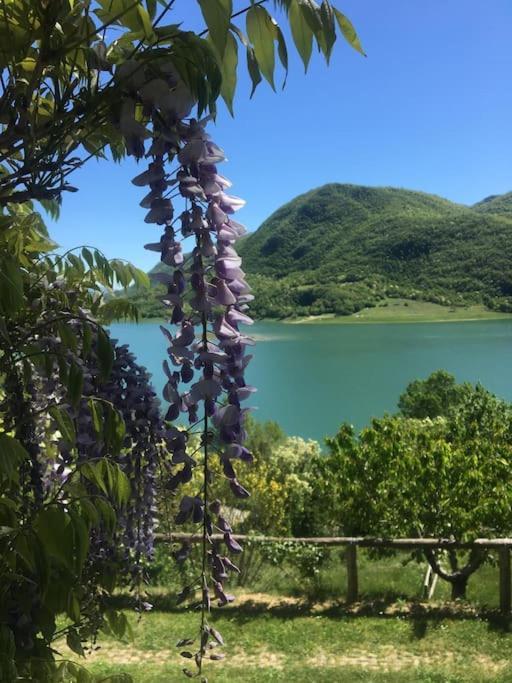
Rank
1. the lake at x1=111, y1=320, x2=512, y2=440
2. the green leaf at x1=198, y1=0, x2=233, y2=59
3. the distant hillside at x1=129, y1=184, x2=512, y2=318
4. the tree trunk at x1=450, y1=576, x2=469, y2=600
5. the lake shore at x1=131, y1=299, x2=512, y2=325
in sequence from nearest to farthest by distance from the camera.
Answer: the green leaf at x1=198, y1=0, x2=233, y2=59
the tree trunk at x1=450, y1=576, x2=469, y2=600
the lake at x1=111, y1=320, x2=512, y2=440
the lake shore at x1=131, y1=299, x2=512, y2=325
the distant hillside at x1=129, y1=184, x2=512, y2=318

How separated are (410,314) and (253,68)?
10791 cm

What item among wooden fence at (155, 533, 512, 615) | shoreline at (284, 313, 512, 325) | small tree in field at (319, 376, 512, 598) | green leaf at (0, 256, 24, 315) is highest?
shoreline at (284, 313, 512, 325)

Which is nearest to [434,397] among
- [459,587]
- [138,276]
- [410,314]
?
[459,587]

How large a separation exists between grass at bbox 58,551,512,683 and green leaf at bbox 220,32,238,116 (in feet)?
13.8

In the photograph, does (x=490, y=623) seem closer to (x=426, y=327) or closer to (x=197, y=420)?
(x=197, y=420)

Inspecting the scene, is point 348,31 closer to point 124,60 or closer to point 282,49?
point 282,49

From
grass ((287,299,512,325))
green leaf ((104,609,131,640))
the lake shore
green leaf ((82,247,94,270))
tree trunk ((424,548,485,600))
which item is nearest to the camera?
green leaf ((104,609,131,640))

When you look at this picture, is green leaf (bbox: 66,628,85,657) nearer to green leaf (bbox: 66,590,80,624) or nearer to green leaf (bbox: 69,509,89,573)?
green leaf (bbox: 66,590,80,624)

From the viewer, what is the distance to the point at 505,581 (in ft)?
21.5

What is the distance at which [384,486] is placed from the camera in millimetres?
6938

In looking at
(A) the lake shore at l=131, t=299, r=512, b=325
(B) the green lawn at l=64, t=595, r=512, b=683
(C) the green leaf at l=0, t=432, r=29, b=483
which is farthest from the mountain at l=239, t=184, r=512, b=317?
(C) the green leaf at l=0, t=432, r=29, b=483

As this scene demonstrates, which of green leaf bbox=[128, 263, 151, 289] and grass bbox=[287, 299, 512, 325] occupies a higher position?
grass bbox=[287, 299, 512, 325]

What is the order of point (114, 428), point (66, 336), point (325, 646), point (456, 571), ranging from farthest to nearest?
point (456, 571) < point (325, 646) < point (114, 428) < point (66, 336)

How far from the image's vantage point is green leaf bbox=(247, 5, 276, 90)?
3.08 feet
